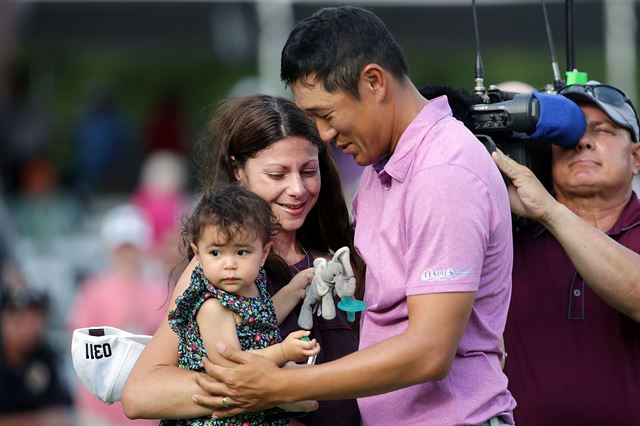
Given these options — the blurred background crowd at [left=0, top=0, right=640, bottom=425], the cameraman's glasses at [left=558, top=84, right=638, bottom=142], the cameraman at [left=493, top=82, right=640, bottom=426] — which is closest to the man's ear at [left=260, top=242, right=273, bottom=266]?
the cameraman at [left=493, top=82, right=640, bottom=426]

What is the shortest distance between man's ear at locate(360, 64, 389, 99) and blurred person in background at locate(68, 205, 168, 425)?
5077mm

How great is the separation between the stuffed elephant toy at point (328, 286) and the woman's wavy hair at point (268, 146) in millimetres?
265

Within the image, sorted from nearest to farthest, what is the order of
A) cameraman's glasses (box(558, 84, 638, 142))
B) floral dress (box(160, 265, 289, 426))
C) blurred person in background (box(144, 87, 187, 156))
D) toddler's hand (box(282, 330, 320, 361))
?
toddler's hand (box(282, 330, 320, 361)) < floral dress (box(160, 265, 289, 426)) < cameraman's glasses (box(558, 84, 638, 142)) < blurred person in background (box(144, 87, 187, 156))

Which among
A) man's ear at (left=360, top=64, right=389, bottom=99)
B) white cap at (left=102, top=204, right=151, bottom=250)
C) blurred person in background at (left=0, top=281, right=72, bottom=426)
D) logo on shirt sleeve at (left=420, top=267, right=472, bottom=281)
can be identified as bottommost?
blurred person in background at (left=0, top=281, right=72, bottom=426)

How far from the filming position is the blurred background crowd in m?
8.42

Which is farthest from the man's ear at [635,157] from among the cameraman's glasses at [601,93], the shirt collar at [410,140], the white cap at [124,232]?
the white cap at [124,232]

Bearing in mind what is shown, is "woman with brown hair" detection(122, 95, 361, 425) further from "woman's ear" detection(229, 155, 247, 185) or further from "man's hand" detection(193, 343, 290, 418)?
"man's hand" detection(193, 343, 290, 418)

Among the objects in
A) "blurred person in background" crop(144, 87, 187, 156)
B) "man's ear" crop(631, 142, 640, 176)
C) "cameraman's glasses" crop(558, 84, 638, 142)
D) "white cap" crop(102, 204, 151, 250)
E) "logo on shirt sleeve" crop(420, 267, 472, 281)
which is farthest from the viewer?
"blurred person in background" crop(144, 87, 187, 156)

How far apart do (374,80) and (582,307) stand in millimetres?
1493

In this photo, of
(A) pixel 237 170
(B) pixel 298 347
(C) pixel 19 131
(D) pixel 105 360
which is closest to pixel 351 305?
(B) pixel 298 347

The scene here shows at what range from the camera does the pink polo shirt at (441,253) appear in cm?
336

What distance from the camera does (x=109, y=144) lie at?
13828 millimetres

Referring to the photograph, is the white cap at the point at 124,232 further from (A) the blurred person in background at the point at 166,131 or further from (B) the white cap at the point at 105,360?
(B) the white cap at the point at 105,360

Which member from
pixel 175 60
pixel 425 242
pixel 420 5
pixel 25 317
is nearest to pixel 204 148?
pixel 425 242
